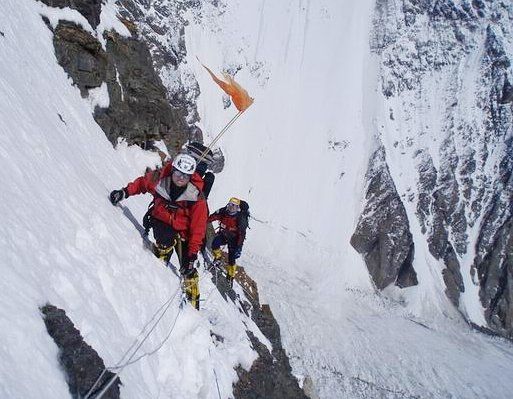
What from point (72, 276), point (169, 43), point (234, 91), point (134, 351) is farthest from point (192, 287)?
point (234, 91)

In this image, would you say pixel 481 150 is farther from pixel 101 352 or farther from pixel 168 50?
pixel 101 352

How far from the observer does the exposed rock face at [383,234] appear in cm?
4719

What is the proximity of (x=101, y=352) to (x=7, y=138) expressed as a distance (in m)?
2.97

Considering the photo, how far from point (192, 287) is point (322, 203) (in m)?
39.7

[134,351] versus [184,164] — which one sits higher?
[184,164]

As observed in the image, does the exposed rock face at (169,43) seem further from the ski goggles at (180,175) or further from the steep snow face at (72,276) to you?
the ski goggles at (180,175)

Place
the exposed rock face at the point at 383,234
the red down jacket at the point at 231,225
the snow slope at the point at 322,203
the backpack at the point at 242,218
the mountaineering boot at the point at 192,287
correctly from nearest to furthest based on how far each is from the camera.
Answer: the mountaineering boot at the point at 192,287 < the backpack at the point at 242,218 < the red down jacket at the point at 231,225 < the snow slope at the point at 322,203 < the exposed rock face at the point at 383,234

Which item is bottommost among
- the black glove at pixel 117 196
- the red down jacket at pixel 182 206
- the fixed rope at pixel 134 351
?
the fixed rope at pixel 134 351

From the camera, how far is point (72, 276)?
4.82 metres

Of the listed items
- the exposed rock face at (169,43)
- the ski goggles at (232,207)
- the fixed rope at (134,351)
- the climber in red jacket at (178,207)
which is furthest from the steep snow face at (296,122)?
the fixed rope at (134,351)

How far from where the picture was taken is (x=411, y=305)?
44.4 metres

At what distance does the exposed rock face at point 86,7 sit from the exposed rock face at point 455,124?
4108 cm

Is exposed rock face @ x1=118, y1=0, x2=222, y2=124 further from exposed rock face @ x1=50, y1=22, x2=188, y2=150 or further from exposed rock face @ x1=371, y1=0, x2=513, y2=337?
exposed rock face @ x1=371, y1=0, x2=513, y2=337

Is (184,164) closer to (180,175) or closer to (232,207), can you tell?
(180,175)
